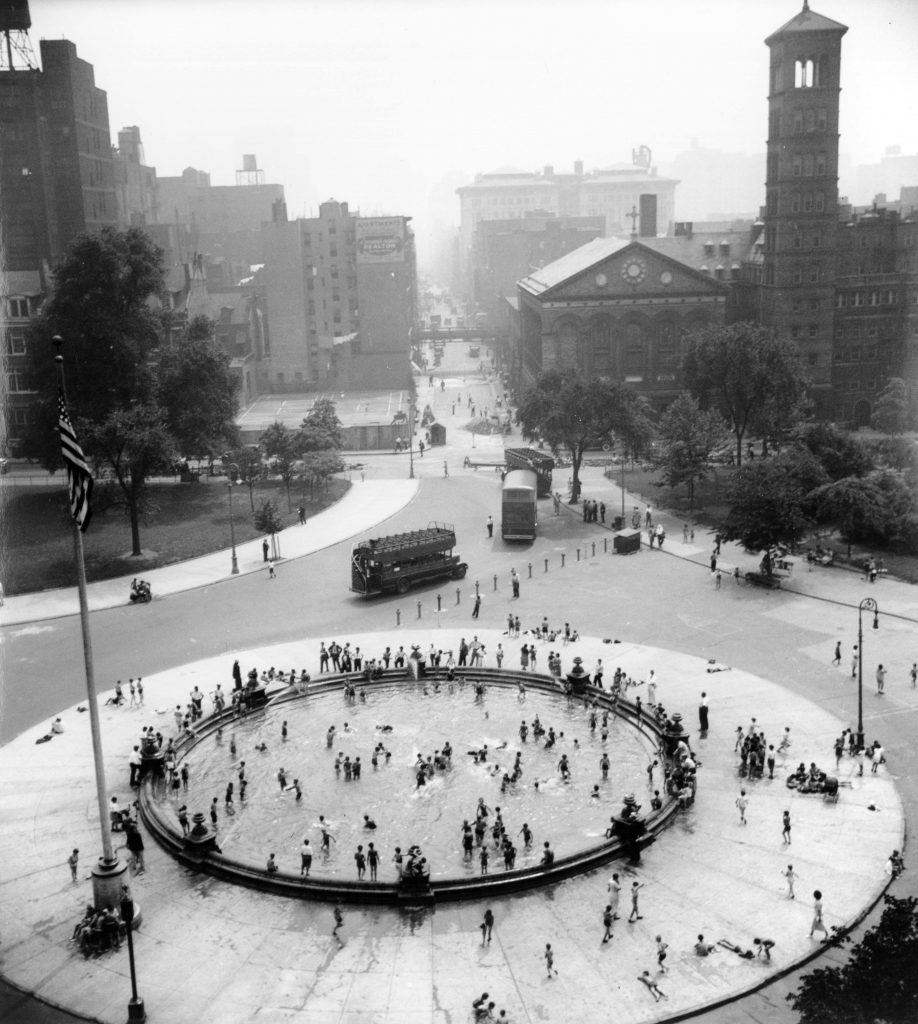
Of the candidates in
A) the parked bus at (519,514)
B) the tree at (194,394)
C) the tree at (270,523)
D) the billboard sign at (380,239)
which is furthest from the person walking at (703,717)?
the billboard sign at (380,239)

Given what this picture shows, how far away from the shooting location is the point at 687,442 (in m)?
72.0

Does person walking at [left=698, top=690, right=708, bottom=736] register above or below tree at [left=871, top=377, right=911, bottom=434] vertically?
below

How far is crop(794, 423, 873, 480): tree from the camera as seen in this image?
68125mm

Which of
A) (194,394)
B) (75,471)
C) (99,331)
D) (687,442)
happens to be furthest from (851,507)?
(99,331)

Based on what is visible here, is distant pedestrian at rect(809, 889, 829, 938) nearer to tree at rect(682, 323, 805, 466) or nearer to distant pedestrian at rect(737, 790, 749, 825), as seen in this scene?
distant pedestrian at rect(737, 790, 749, 825)

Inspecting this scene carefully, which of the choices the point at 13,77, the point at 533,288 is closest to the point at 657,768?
the point at 533,288

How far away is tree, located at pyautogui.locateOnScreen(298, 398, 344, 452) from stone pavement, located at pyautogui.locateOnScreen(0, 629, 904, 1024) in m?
46.7

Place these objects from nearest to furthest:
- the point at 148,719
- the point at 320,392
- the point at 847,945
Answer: the point at 847,945 < the point at 148,719 < the point at 320,392

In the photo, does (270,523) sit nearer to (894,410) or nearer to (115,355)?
(115,355)

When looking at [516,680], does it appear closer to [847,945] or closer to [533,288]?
[847,945]

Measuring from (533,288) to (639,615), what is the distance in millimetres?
61260

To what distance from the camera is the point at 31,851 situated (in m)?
32.2

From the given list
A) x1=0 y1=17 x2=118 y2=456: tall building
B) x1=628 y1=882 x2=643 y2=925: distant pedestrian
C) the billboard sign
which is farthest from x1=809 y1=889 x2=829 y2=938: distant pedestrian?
the billboard sign

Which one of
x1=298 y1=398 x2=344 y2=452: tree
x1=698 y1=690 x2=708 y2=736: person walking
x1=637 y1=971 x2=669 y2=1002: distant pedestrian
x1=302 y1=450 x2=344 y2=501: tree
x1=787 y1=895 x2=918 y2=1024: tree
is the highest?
→ x1=298 y1=398 x2=344 y2=452: tree
